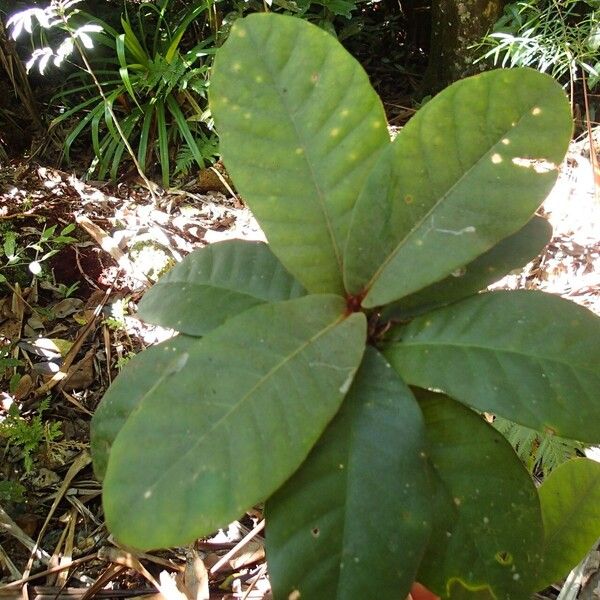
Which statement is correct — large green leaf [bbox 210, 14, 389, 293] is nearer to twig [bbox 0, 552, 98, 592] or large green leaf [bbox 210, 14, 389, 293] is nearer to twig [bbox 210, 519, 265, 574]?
twig [bbox 210, 519, 265, 574]

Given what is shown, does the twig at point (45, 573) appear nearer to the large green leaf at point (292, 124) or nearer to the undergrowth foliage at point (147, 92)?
the large green leaf at point (292, 124)

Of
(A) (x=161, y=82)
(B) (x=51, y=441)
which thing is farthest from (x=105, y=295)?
(A) (x=161, y=82)

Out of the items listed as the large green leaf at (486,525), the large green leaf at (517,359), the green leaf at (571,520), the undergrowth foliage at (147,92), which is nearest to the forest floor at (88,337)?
the undergrowth foliage at (147,92)

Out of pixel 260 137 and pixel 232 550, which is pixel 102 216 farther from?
pixel 260 137

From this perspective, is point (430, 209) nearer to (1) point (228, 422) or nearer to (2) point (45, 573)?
(1) point (228, 422)

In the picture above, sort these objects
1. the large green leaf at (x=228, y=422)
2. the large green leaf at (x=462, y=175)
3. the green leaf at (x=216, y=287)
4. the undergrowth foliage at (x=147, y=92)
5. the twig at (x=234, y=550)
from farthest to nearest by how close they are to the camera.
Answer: the undergrowth foliage at (x=147, y=92) < the twig at (x=234, y=550) < the green leaf at (x=216, y=287) < the large green leaf at (x=462, y=175) < the large green leaf at (x=228, y=422)

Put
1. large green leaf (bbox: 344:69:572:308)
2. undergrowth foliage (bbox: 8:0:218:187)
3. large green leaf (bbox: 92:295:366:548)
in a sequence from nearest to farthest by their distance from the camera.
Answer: large green leaf (bbox: 92:295:366:548)
large green leaf (bbox: 344:69:572:308)
undergrowth foliage (bbox: 8:0:218:187)

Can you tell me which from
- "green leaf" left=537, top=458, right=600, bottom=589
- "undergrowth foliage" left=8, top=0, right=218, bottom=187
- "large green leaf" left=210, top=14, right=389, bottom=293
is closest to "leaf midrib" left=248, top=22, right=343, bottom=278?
"large green leaf" left=210, top=14, right=389, bottom=293
